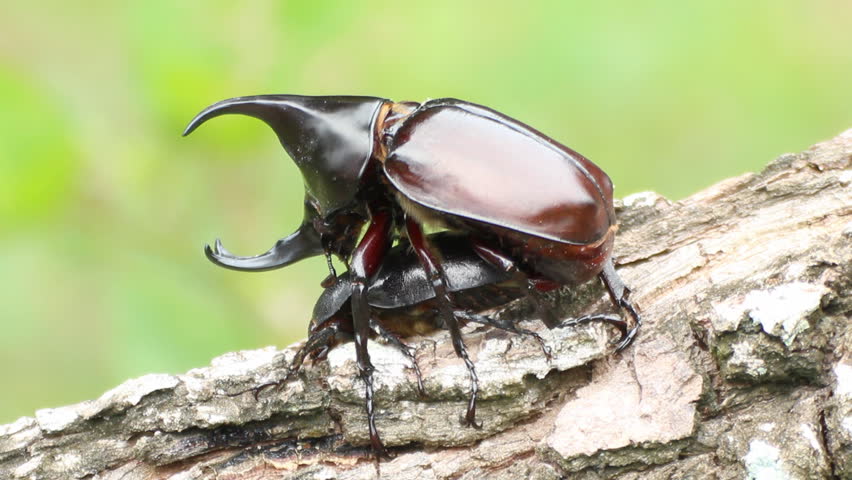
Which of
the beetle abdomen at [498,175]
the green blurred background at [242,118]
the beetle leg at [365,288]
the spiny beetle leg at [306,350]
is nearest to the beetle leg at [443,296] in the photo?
the beetle leg at [365,288]

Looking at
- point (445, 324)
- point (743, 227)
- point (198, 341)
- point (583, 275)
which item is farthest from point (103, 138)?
point (743, 227)

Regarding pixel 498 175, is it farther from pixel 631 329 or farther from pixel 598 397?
pixel 598 397

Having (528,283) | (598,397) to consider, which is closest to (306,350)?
(528,283)

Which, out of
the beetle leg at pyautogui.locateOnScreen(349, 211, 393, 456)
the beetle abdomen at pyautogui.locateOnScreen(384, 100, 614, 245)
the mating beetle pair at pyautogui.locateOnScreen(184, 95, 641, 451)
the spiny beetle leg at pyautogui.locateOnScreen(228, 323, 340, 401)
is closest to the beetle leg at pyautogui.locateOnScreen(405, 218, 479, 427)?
the mating beetle pair at pyautogui.locateOnScreen(184, 95, 641, 451)

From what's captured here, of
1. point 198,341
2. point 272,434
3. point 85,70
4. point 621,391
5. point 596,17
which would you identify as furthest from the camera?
point 596,17

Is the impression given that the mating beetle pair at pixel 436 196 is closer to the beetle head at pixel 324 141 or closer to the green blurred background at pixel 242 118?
the beetle head at pixel 324 141

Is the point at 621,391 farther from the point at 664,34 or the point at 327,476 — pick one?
the point at 664,34
